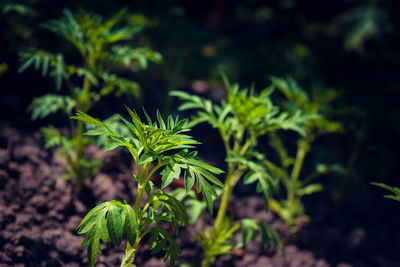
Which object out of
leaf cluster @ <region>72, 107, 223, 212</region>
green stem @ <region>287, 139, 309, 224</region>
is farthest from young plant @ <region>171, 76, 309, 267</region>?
green stem @ <region>287, 139, 309, 224</region>

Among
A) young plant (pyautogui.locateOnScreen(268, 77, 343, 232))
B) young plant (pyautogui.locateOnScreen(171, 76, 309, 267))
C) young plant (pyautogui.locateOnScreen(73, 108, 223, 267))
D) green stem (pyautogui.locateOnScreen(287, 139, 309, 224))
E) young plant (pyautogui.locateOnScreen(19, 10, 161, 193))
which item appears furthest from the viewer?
green stem (pyautogui.locateOnScreen(287, 139, 309, 224))

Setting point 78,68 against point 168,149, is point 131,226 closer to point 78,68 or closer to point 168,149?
point 168,149

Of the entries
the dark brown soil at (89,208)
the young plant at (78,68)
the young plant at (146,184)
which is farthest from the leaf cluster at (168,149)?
the dark brown soil at (89,208)

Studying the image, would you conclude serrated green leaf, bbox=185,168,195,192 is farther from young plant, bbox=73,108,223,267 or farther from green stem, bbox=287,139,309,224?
green stem, bbox=287,139,309,224

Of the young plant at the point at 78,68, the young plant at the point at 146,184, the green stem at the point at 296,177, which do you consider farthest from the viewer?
the green stem at the point at 296,177

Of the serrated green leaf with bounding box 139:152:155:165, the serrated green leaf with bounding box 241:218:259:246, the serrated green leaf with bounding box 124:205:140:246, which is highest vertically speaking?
the serrated green leaf with bounding box 139:152:155:165

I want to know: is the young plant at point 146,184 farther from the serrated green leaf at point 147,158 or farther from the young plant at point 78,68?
the young plant at point 78,68

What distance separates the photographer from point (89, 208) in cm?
239

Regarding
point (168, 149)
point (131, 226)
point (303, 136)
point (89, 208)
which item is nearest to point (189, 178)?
point (168, 149)

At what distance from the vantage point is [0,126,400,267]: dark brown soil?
1.93 meters

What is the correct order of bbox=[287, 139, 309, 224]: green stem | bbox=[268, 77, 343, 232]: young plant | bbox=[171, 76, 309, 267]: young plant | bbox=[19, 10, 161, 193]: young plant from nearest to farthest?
bbox=[171, 76, 309, 267]: young plant, bbox=[19, 10, 161, 193]: young plant, bbox=[268, 77, 343, 232]: young plant, bbox=[287, 139, 309, 224]: green stem

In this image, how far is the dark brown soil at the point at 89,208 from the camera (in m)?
1.93

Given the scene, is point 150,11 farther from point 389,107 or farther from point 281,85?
point 389,107

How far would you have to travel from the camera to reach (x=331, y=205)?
11.3 feet
